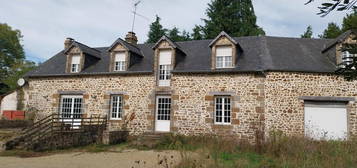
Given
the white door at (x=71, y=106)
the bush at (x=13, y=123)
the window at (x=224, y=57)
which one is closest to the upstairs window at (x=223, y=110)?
the window at (x=224, y=57)

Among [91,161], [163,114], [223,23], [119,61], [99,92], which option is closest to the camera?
[91,161]

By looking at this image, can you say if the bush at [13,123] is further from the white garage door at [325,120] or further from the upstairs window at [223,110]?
the white garage door at [325,120]

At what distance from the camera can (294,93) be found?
38.0 feet

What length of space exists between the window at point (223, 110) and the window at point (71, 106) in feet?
25.9

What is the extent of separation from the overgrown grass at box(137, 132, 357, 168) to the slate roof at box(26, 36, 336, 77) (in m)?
3.62

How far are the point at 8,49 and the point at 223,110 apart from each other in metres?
37.1

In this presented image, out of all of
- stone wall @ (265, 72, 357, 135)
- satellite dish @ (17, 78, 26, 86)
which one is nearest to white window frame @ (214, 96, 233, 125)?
stone wall @ (265, 72, 357, 135)

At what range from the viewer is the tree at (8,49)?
3506 centimetres

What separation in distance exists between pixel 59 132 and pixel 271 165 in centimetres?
892

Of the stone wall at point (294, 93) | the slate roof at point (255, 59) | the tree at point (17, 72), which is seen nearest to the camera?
the stone wall at point (294, 93)

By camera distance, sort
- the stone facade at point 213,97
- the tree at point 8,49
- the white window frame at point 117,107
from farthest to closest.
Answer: the tree at point 8,49 < the white window frame at point 117,107 < the stone facade at point 213,97

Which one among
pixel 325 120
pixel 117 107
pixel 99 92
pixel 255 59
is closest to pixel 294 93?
pixel 325 120

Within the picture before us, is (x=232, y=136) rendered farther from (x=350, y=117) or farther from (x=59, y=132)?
(x=59, y=132)

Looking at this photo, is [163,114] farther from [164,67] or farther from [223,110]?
[223,110]
